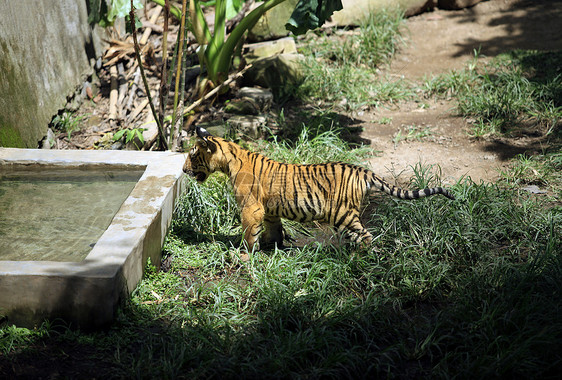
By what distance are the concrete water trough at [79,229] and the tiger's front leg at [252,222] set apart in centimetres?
73

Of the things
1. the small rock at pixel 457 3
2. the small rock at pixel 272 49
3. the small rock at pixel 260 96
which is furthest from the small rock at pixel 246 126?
the small rock at pixel 457 3

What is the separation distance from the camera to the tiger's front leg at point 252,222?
4.73 metres

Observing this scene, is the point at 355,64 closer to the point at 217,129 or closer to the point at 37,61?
the point at 217,129

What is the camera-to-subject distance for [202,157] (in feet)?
16.0

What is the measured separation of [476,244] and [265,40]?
646 centimetres

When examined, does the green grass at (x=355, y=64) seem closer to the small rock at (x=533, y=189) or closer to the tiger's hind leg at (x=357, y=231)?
the small rock at (x=533, y=189)

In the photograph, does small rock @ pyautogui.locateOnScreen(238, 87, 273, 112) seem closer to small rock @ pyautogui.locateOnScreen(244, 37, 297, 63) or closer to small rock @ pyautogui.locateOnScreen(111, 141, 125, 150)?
small rock @ pyautogui.locateOnScreen(244, 37, 297, 63)

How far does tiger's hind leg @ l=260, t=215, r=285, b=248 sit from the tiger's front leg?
8.6 inches

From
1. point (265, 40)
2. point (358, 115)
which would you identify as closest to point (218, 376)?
point (358, 115)

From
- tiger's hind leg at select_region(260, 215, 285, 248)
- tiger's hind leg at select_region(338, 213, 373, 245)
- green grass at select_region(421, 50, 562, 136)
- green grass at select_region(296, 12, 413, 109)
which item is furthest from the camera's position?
green grass at select_region(296, 12, 413, 109)

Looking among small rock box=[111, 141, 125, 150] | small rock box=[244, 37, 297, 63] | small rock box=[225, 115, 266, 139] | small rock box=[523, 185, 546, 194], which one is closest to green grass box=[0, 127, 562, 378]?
small rock box=[523, 185, 546, 194]

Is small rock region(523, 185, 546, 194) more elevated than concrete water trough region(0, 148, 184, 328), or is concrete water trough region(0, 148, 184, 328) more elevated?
concrete water trough region(0, 148, 184, 328)

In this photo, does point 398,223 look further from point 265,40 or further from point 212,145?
point 265,40

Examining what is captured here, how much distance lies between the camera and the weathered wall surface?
6434mm
